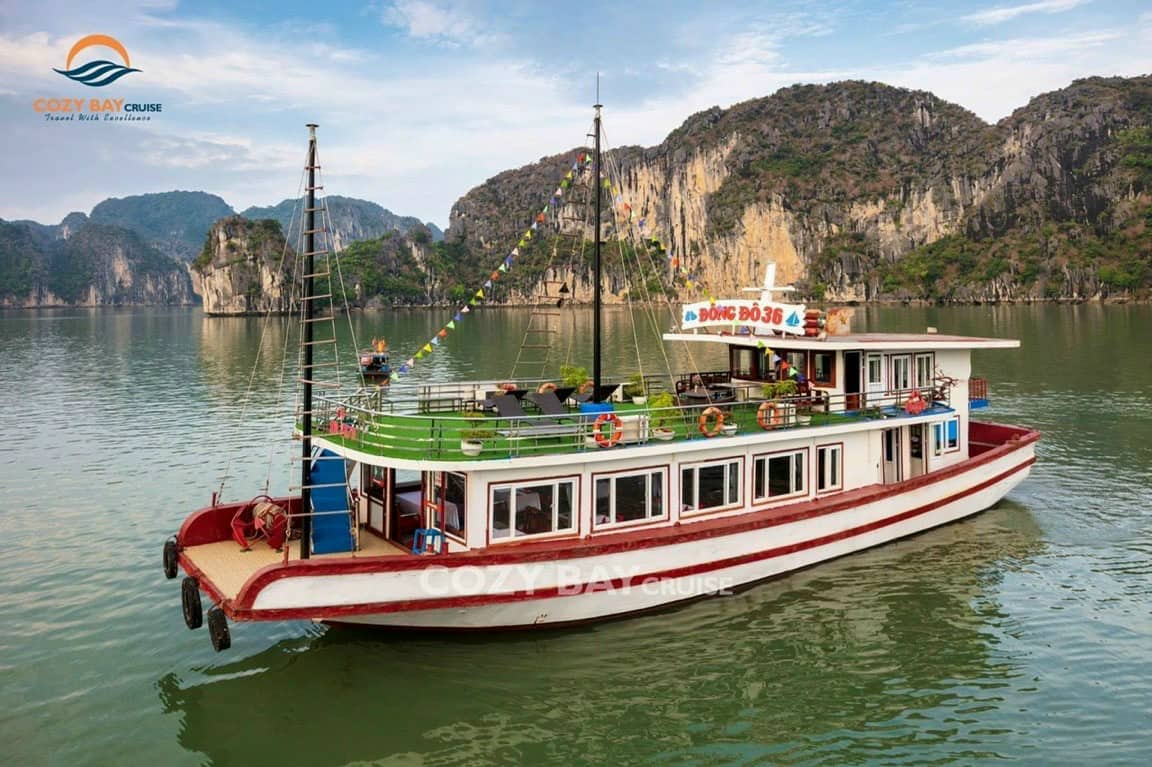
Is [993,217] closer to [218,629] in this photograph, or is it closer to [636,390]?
[636,390]

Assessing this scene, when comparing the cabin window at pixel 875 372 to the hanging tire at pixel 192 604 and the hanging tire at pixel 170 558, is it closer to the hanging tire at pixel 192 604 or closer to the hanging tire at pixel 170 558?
the hanging tire at pixel 192 604

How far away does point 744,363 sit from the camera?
60.0 ft

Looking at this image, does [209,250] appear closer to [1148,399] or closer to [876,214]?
[876,214]

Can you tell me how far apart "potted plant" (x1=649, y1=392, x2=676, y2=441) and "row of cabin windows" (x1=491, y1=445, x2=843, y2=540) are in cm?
59

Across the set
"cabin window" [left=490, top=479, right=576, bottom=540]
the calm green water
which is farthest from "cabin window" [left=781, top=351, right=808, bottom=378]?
"cabin window" [left=490, top=479, right=576, bottom=540]

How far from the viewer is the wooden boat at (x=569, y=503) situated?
434 inches

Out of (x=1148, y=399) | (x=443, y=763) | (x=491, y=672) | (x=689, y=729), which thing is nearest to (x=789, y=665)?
(x=689, y=729)

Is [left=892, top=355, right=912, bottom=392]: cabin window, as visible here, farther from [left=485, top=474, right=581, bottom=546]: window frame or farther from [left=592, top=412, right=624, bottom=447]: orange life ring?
[left=485, top=474, right=581, bottom=546]: window frame

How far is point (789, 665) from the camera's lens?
458 inches

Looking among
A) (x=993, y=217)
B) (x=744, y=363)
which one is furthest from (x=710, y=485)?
(x=993, y=217)

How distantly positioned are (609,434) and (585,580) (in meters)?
2.20

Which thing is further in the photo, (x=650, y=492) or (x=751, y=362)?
(x=751, y=362)

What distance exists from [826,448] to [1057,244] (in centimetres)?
16303

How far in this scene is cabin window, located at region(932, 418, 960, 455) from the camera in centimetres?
1763
